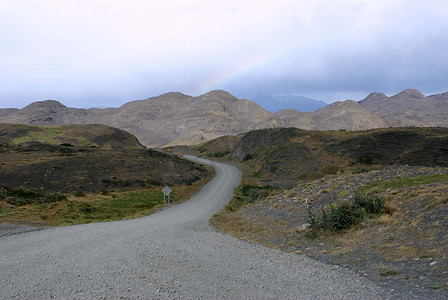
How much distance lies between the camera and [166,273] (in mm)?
7789

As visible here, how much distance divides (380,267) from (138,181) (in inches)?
1809

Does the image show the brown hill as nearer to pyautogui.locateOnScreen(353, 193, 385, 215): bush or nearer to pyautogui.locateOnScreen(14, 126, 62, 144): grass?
pyautogui.locateOnScreen(353, 193, 385, 215): bush

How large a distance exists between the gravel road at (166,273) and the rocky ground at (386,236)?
33.8 inches

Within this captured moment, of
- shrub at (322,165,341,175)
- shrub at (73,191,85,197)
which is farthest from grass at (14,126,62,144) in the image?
shrub at (322,165,341,175)

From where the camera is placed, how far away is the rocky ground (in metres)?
6.68

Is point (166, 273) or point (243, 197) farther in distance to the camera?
point (243, 197)

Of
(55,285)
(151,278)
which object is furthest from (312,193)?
(55,285)

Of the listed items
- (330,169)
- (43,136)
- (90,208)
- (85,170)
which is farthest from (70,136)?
(330,169)

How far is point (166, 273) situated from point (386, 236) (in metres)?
7.79

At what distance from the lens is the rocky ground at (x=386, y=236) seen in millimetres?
6684

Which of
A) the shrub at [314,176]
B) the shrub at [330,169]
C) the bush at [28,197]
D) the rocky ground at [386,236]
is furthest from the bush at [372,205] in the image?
the bush at [28,197]

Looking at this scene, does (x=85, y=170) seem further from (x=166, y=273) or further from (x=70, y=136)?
(x=70, y=136)

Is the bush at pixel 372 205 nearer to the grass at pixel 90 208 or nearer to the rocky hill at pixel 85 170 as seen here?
the grass at pixel 90 208

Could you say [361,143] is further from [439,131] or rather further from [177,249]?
[177,249]
